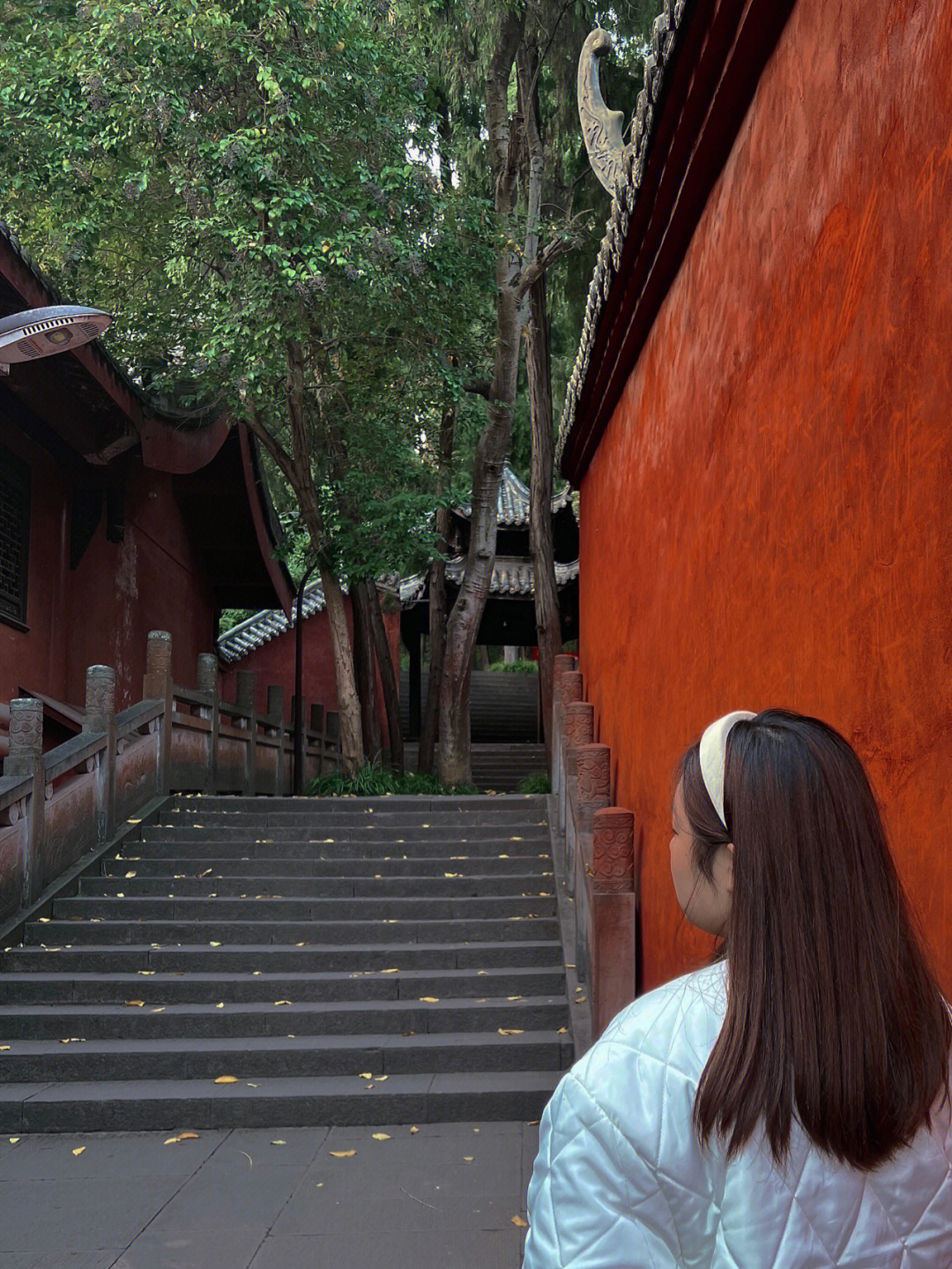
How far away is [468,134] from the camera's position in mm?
15289

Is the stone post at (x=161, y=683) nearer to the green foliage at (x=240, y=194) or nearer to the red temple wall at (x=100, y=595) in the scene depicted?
the red temple wall at (x=100, y=595)

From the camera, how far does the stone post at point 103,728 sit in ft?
30.0

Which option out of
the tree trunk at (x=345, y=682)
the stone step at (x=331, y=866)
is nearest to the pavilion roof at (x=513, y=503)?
the tree trunk at (x=345, y=682)

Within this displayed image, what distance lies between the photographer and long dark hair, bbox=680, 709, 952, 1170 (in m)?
1.08

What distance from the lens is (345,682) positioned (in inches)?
537

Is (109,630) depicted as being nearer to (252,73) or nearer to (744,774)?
(252,73)

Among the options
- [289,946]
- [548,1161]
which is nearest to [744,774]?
[548,1161]

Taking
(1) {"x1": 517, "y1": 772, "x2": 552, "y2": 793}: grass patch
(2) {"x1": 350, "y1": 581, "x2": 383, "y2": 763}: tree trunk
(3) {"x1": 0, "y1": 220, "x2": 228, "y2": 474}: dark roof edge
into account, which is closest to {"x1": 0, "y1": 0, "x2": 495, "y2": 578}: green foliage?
(3) {"x1": 0, "y1": 220, "x2": 228, "y2": 474}: dark roof edge

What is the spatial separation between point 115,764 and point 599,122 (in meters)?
5.91

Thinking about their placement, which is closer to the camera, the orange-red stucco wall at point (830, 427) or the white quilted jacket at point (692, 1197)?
Answer: the white quilted jacket at point (692, 1197)

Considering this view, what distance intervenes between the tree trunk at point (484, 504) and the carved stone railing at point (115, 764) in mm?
2126

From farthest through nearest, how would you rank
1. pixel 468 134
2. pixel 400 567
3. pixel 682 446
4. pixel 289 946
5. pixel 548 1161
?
pixel 468 134
pixel 400 567
pixel 289 946
pixel 682 446
pixel 548 1161

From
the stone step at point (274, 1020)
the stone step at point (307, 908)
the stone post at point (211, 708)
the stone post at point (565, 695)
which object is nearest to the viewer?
the stone step at point (274, 1020)

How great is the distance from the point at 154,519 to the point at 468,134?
20.3 feet
